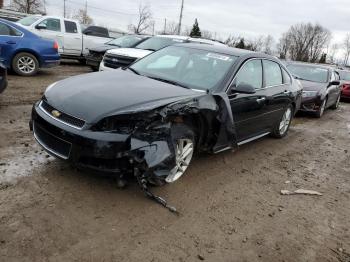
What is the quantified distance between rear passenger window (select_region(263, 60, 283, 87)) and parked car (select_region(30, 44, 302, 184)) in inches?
1.8

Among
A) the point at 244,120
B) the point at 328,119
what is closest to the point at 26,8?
the point at 328,119

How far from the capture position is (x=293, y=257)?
11.3ft

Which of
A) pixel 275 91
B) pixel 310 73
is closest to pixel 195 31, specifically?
pixel 310 73

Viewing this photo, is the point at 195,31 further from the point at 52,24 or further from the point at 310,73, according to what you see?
the point at 310,73

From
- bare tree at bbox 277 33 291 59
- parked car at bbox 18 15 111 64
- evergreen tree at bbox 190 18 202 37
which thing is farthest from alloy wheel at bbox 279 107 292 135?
bare tree at bbox 277 33 291 59

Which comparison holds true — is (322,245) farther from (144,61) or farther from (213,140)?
(144,61)

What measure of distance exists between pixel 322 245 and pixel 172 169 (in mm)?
1699

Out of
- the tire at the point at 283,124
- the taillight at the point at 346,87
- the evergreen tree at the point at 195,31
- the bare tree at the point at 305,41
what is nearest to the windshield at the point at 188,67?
the tire at the point at 283,124

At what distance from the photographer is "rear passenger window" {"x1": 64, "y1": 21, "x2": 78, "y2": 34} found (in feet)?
48.5

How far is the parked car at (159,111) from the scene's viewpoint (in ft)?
12.1

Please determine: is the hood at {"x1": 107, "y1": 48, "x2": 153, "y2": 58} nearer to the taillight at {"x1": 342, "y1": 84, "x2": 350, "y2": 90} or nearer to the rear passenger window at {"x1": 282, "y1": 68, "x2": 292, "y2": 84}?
the rear passenger window at {"x1": 282, "y1": 68, "x2": 292, "y2": 84}

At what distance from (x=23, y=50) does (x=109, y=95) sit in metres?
7.58

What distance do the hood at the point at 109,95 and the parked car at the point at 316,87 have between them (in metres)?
6.91

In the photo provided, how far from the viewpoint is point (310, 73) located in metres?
11.9
